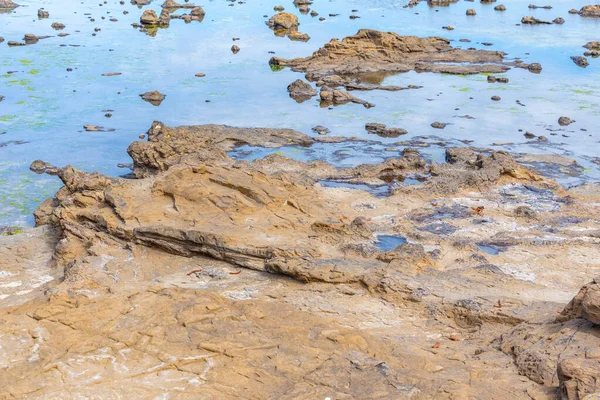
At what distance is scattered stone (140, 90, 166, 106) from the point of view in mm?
24344

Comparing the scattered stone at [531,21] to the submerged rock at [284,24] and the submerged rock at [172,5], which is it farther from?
the submerged rock at [172,5]

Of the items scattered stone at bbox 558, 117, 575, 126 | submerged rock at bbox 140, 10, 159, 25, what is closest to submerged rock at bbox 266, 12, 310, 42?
submerged rock at bbox 140, 10, 159, 25

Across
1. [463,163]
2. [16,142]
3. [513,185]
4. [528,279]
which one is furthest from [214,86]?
[528,279]

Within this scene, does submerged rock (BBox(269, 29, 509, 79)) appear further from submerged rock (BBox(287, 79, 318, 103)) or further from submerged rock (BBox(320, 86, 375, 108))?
submerged rock (BBox(320, 86, 375, 108))

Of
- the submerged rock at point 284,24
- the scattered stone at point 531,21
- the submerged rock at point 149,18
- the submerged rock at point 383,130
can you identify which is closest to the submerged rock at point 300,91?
the submerged rock at point 383,130

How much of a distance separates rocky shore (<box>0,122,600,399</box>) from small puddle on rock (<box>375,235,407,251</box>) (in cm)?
5

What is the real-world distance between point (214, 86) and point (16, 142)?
851 cm

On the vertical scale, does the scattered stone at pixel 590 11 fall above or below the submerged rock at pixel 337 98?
above

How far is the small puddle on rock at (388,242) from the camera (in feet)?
39.5

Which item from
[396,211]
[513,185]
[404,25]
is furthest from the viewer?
[404,25]

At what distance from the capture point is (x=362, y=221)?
12453mm

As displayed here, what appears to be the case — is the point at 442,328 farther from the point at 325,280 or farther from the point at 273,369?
the point at 273,369

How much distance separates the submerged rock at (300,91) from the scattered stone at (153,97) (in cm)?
432

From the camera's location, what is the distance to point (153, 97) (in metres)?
24.5
